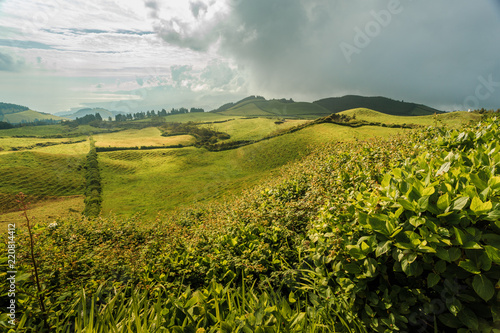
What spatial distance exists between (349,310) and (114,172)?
195 feet

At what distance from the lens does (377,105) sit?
122m

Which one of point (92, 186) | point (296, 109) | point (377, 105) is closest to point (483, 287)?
point (92, 186)

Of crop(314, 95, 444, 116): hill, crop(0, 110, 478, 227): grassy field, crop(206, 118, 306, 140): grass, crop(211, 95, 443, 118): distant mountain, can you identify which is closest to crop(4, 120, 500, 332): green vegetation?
crop(0, 110, 478, 227): grassy field

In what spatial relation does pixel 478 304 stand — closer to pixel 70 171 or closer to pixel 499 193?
pixel 499 193

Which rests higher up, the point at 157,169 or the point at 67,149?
the point at 67,149

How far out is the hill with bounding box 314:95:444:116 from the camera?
108 metres

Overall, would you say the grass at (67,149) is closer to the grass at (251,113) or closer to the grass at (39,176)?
the grass at (39,176)

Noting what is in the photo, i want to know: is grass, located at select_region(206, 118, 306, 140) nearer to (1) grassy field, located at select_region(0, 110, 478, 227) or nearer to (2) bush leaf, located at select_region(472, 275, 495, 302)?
(1) grassy field, located at select_region(0, 110, 478, 227)

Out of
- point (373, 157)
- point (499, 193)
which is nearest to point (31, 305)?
point (499, 193)

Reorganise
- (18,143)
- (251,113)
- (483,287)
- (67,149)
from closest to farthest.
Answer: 1. (483,287)
2. (67,149)
3. (18,143)
4. (251,113)

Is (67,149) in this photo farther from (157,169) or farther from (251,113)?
(251,113)

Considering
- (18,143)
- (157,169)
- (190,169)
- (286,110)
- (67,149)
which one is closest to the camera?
(190,169)

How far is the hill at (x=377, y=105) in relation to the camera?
108 m

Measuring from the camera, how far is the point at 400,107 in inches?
4520
